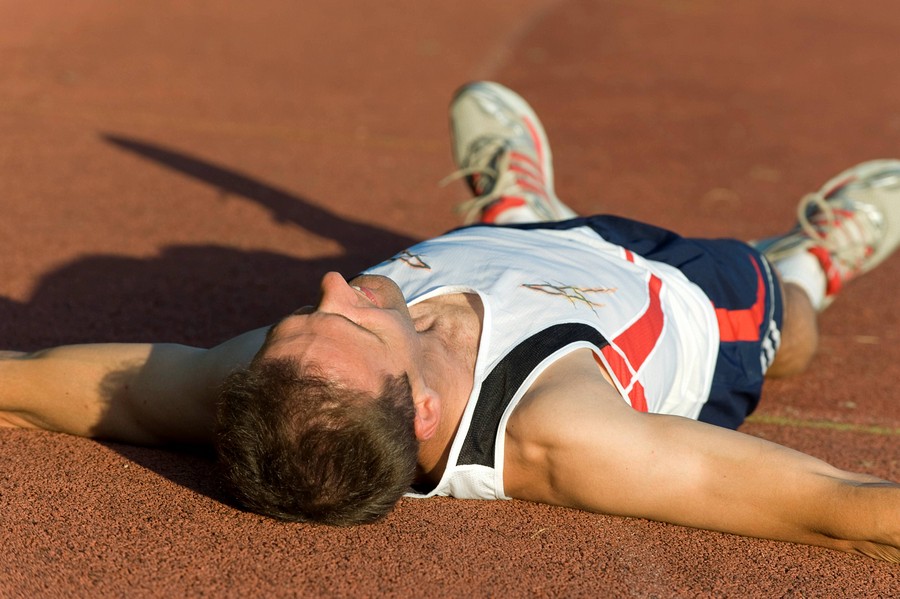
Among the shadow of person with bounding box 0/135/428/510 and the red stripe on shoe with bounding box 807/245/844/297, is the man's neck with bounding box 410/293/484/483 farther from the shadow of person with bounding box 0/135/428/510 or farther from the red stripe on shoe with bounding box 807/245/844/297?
the red stripe on shoe with bounding box 807/245/844/297

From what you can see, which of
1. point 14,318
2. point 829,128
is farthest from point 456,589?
point 829,128

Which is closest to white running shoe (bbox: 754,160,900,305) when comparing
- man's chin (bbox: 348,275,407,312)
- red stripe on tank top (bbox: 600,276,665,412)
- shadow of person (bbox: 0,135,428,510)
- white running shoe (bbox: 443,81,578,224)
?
white running shoe (bbox: 443,81,578,224)

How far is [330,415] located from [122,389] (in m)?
0.83

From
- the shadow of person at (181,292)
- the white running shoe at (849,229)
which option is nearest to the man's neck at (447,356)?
the shadow of person at (181,292)

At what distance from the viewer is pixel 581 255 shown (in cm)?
311

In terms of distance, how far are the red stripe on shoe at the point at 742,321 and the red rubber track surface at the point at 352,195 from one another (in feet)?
1.03

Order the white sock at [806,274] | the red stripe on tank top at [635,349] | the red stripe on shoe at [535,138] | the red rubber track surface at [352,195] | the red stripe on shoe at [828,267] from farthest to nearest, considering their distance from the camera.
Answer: the red stripe on shoe at [535,138]
the red stripe on shoe at [828,267]
the white sock at [806,274]
the red stripe on tank top at [635,349]
the red rubber track surface at [352,195]

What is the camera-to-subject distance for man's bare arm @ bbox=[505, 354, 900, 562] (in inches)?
90.4

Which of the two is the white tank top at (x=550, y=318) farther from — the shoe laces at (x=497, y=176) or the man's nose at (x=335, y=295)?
the shoe laces at (x=497, y=176)

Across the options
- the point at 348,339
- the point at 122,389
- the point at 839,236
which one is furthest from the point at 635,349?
the point at 839,236

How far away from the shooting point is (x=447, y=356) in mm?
2531

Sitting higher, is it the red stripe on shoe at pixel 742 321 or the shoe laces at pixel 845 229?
the shoe laces at pixel 845 229

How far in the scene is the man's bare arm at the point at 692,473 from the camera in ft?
7.53

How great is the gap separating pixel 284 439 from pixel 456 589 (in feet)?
1.66
